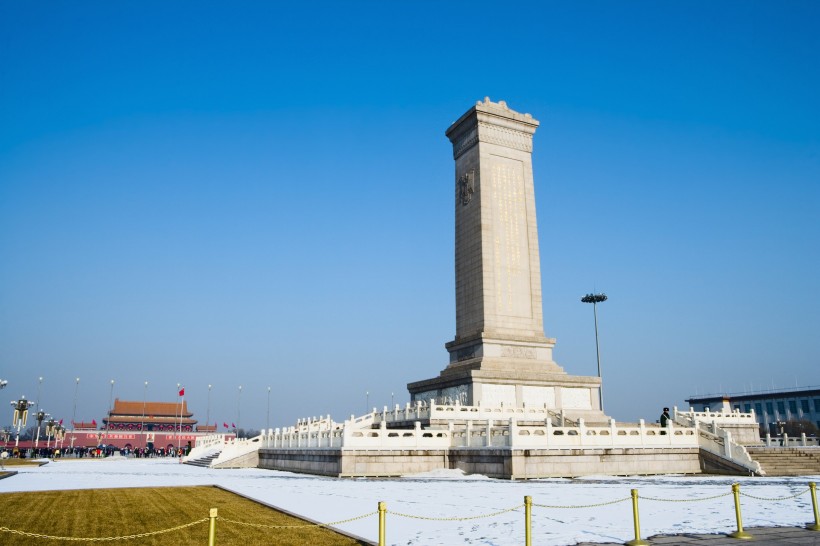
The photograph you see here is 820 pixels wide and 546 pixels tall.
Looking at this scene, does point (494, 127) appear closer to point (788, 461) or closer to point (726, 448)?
point (726, 448)

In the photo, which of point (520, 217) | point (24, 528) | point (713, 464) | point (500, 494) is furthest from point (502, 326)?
point (24, 528)

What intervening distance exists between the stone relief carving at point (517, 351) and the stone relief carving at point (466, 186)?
10241mm

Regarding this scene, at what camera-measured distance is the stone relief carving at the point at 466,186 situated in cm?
4331

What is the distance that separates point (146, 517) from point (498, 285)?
29821 mm

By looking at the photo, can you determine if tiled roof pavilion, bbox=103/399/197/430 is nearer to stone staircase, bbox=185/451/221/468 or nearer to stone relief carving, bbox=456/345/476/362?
stone staircase, bbox=185/451/221/468

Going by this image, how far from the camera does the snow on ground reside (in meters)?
11.6

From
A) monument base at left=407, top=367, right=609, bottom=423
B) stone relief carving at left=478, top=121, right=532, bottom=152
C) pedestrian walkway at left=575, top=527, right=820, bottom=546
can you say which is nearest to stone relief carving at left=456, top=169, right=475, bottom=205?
stone relief carving at left=478, top=121, right=532, bottom=152

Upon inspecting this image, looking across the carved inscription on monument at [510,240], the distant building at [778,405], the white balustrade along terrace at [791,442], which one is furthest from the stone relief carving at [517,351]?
the distant building at [778,405]

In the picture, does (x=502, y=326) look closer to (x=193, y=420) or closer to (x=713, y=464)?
(x=713, y=464)

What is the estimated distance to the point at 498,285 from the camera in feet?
135

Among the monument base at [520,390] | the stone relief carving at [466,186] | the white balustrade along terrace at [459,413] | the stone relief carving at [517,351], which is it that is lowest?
the white balustrade along terrace at [459,413]

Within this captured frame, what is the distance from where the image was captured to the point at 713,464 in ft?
83.5

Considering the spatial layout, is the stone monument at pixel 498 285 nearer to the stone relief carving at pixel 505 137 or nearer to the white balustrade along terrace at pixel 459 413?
the stone relief carving at pixel 505 137

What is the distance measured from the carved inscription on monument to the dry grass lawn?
83.1 ft
